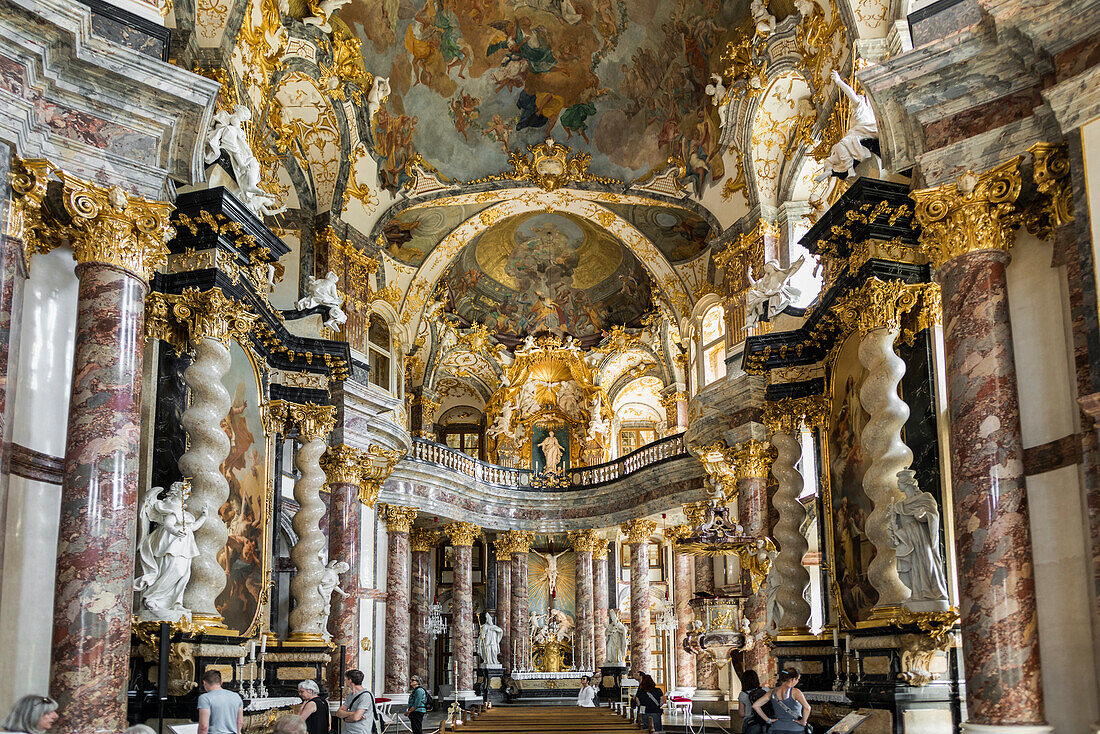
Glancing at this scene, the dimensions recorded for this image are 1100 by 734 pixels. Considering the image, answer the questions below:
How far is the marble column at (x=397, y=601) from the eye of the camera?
80.7 ft

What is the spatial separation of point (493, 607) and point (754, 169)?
60.7 feet

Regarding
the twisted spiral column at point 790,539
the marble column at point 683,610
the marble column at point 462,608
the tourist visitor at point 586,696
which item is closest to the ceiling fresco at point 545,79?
the twisted spiral column at point 790,539

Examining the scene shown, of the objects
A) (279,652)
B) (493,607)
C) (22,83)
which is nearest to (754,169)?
(279,652)

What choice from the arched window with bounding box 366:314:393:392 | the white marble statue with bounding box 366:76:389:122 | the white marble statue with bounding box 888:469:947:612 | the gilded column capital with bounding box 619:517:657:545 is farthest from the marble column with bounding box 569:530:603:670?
the white marble statue with bounding box 888:469:947:612

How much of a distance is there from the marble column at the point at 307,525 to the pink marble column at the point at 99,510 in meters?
7.15

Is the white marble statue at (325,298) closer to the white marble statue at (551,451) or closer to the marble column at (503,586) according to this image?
the marble column at (503,586)

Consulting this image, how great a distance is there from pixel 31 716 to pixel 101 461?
11.6 feet

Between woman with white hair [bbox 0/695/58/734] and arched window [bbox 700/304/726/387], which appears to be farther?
arched window [bbox 700/304/726/387]

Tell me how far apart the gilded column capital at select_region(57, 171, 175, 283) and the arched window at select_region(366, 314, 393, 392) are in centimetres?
1540

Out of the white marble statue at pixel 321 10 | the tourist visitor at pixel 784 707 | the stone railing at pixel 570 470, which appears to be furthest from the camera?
the stone railing at pixel 570 470

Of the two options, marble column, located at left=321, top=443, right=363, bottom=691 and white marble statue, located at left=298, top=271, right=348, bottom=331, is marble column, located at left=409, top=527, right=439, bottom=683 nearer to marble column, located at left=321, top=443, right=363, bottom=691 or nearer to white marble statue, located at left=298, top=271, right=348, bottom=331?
marble column, located at left=321, top=443, right=363, bottom=691

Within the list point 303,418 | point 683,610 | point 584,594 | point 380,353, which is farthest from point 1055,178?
point 584,594

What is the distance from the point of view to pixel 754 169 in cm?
2173

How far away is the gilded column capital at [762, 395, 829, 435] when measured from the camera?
16812 millimetres
